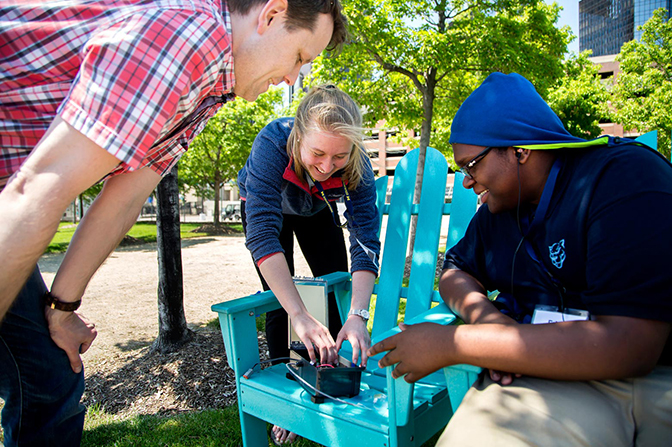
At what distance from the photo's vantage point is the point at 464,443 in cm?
119

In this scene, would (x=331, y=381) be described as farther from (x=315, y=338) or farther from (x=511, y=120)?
(x=511, y=120)

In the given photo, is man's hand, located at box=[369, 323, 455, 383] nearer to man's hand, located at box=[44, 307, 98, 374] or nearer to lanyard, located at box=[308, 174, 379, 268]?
lanyard, located at box=[308, 174, 379, 268]

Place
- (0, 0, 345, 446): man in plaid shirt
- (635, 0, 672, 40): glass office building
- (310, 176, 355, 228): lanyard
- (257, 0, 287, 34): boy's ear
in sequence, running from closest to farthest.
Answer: (0, 0, 345, 446): man in plaid shirt
(257, 0, 287, 34): boy's ear
(310, 176, 355, 228): lanyard
(635, 0, 672, 40): glass office building

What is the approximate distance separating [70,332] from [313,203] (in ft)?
4.57

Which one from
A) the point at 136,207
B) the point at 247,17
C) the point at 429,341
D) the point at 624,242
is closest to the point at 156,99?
the point at 247,17

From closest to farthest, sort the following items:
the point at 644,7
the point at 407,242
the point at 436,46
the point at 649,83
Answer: the point at 407,242
the point at 436,46
the point at 649,83
the point at 644,7

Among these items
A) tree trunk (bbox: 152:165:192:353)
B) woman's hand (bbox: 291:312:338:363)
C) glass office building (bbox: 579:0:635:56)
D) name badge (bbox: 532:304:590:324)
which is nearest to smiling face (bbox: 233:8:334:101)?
woman's hand (bbox: 291:312:338:363)

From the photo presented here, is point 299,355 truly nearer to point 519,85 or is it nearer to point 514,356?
point 514,356

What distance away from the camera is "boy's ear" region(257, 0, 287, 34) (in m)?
1.28

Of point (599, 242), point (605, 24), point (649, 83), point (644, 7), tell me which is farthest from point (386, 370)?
point (605, 24)

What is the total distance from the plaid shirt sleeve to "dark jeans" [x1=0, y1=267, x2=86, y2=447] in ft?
3.04

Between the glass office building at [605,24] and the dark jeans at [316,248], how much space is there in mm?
67248

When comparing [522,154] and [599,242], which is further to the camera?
[522,154]

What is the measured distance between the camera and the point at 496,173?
1678 millimetres
